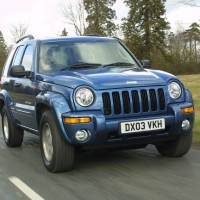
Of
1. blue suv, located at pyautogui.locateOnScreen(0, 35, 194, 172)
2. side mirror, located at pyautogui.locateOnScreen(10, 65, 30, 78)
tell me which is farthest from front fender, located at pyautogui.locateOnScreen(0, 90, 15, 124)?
side mirror, located at pyautogui.locateOnScreen(10, 65, 30, 78)

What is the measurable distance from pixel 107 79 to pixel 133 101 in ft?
1.41

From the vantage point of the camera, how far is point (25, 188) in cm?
492

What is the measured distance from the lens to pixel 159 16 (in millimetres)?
54688

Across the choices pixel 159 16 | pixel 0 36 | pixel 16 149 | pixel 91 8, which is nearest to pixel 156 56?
pixel 159 16

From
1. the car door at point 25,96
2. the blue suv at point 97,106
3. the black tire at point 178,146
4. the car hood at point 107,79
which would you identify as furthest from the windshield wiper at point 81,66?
the black tire at point 178,146

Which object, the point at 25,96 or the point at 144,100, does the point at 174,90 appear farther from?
the point at 25,96

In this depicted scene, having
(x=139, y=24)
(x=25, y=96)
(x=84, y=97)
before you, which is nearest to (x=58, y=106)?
(x=84, y=97)

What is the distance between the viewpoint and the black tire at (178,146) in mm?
5953

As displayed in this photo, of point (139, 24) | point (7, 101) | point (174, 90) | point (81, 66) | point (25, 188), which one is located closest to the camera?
point (25, 188)

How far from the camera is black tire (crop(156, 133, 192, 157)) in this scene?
234 inches

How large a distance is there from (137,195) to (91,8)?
5040 cm

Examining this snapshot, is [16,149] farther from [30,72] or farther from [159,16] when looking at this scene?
[159,16]

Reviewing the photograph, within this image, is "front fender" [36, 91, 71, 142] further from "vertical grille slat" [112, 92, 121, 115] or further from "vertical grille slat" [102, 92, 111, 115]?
"vertical grille slat" [112, 92, 121, 115]

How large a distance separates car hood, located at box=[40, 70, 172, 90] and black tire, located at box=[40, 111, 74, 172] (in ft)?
1.68
